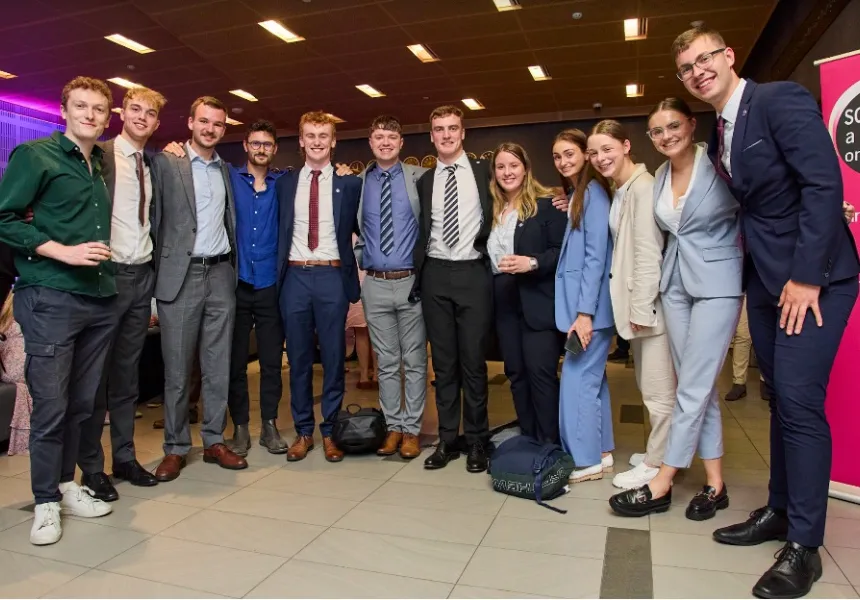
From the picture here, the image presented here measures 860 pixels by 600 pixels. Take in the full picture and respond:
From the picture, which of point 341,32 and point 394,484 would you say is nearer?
point 394,484

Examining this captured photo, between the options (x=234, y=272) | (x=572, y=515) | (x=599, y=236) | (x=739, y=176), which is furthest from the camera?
(x=234, y=272)

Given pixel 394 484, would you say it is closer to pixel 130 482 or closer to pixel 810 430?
pixel 130 482

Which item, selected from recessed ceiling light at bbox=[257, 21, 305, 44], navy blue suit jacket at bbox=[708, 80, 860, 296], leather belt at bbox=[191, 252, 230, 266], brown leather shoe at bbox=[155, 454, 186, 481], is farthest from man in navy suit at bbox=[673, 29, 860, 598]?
recessed ceiling light at bbox=[257, 21, 305, 44]

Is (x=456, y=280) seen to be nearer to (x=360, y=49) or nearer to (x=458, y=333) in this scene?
(x=458, y=333)

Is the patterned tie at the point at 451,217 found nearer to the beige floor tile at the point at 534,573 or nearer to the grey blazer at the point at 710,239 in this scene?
the grey blazer at the point at 710,239

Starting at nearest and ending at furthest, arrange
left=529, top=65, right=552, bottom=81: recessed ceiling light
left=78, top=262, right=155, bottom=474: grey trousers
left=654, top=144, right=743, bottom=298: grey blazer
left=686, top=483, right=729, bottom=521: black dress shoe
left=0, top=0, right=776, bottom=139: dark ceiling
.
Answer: left=654, top=144, right=743, bottom=298: grey blazer
left=686, top=483, right=729, bottom=521: black dress shoe
left=78, top=262, right=155, bottom=474: grey trousers
left=0, top=0, right=776, bottom=139: dark ceiling
left=529, top=65, right=552, bottom=81: recessed ceiling light

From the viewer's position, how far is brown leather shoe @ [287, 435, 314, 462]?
3549 millimetres

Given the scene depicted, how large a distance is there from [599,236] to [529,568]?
1551mm

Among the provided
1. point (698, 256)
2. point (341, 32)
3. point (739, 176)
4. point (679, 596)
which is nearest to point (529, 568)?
point (679, 596)

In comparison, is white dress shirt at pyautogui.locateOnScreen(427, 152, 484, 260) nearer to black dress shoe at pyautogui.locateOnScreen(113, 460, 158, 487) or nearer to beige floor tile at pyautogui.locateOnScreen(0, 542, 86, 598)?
black dress shoe at pyautogui.locateOnScreen(113, 460, 158, 487)

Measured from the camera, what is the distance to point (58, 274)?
2561 mm

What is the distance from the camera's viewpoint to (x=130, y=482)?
317cm

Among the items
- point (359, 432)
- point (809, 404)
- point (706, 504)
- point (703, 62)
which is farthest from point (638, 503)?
point (703, 62)

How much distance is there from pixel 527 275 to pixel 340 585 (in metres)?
1.75
